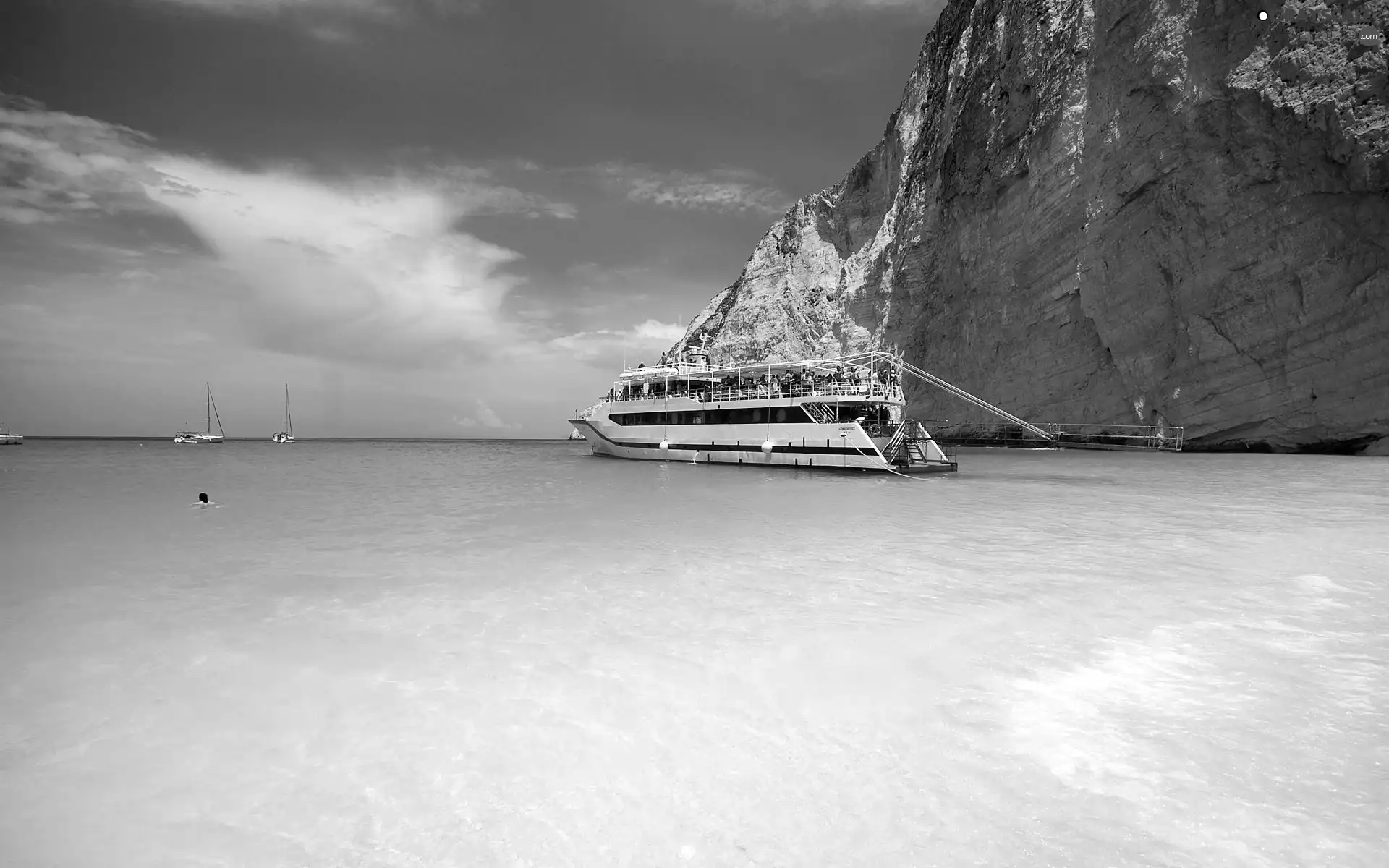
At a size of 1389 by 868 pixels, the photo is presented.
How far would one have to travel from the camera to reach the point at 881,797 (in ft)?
12.0

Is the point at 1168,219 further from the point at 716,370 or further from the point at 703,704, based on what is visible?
the point at 703,704

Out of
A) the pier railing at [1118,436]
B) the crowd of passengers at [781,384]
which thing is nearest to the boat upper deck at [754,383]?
the crowd of passengers at [781,384]

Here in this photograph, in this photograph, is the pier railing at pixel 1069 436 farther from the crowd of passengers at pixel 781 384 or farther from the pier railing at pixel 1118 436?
the crowd of passengers at pixel 781 384

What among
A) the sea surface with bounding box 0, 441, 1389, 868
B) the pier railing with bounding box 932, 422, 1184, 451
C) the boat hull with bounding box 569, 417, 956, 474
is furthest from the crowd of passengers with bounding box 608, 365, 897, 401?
the sea surface with bounding box 0, 441, 1389, 868

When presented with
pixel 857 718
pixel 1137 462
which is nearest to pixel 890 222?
pixel 1137 462

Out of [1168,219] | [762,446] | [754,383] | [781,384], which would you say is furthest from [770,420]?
[1168,219]

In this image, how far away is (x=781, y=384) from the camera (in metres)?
36.8

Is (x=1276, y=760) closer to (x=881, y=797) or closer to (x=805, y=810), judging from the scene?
(x=881, y=797)

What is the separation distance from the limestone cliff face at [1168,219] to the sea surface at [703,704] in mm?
28915

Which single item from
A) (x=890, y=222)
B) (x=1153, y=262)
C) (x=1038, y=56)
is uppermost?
(x=1038, y=56)

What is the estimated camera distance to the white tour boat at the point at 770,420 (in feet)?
104

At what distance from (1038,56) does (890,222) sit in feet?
67.0

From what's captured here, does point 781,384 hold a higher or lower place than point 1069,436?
higher

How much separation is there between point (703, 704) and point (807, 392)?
30005 millimetres
